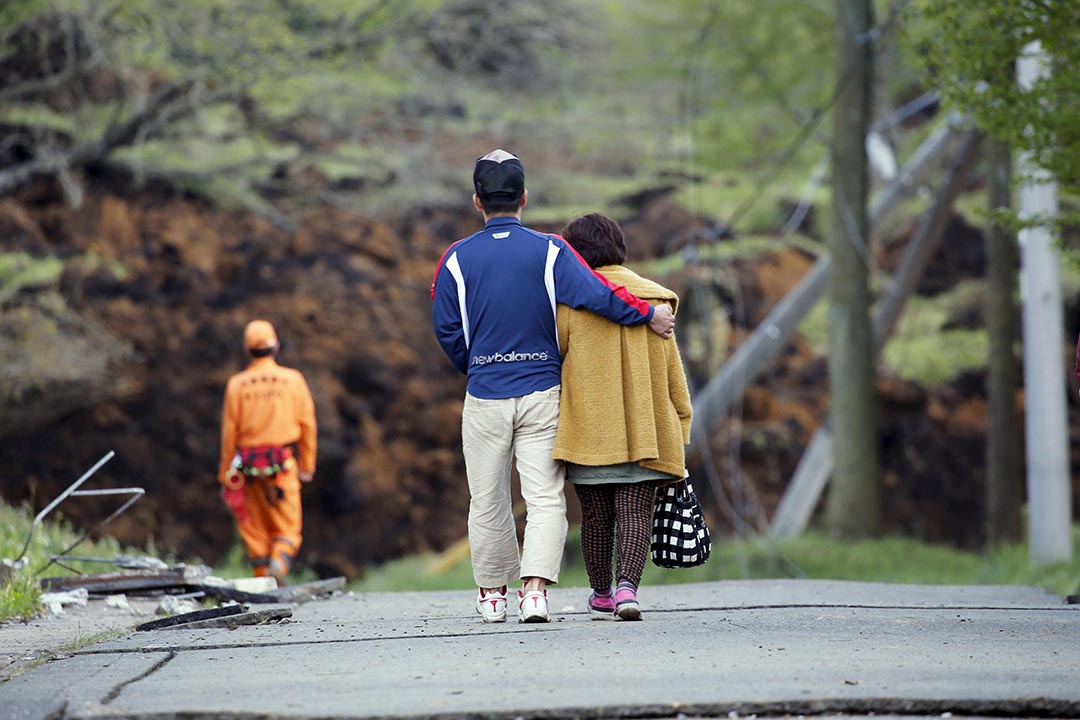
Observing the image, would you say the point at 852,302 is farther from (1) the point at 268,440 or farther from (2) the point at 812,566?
(1) the point at 268,440

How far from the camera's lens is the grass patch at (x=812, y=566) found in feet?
49.1

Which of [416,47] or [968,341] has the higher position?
[416,47]

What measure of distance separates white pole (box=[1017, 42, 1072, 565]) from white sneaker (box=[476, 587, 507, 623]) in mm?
9050

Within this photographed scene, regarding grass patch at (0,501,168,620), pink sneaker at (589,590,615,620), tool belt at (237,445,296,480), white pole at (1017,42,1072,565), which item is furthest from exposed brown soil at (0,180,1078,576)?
pink sneaker at (589,590,615,620)

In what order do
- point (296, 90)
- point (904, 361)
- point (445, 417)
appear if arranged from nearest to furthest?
point (296, 90) → point (445, 417) → point (904, 361)

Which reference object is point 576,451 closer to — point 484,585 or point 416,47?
point 484,585

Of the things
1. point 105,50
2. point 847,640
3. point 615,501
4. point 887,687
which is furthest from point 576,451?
point 105,50

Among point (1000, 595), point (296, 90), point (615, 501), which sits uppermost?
point (296, 90)

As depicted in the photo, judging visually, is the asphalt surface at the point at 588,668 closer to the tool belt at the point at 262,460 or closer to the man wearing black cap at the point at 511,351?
the man wearing black cap at the point at 511,351

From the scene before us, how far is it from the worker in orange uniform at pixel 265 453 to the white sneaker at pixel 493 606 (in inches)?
188

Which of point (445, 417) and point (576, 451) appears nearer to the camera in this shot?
point (576, 451)

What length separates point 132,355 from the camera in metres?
22.5

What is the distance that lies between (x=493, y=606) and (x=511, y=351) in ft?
3.88

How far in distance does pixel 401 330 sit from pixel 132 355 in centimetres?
466
